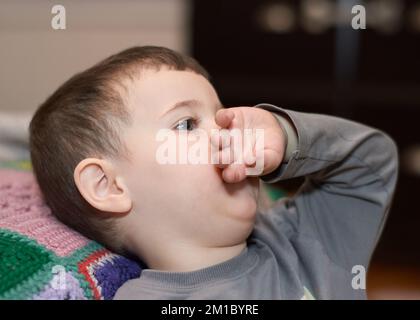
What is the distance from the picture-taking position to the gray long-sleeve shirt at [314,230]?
2.38ft

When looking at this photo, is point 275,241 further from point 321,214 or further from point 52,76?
point 52,76

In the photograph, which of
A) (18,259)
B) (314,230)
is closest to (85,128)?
(18,259)

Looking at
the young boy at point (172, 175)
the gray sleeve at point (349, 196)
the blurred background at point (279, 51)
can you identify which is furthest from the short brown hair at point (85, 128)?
the blurred background at point (279, 51)

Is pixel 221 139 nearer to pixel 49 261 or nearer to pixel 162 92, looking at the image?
pixel 162 92

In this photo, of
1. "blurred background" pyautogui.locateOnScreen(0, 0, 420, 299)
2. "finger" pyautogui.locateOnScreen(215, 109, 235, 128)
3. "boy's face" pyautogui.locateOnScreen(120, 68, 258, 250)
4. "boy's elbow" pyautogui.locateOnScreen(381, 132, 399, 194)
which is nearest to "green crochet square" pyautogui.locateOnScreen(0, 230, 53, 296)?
"boy's face" pyautogui.locateOnScreen(120, 68, 258, 250)

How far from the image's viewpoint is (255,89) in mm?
2078

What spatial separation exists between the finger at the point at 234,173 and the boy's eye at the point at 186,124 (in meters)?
0.08

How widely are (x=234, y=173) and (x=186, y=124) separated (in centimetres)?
9

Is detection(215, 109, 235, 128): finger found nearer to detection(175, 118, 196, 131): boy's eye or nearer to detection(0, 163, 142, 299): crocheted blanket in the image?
detection(175, 118, 196, 131): boy's eye

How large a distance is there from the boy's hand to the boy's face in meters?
0.04

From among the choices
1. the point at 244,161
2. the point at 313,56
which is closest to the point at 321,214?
the point at 244,161

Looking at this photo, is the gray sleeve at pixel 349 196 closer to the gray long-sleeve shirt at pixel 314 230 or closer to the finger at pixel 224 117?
the gray long-sleeve shirt at pixel 314 230

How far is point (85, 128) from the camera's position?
2.44 feet

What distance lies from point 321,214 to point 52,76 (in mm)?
1243
